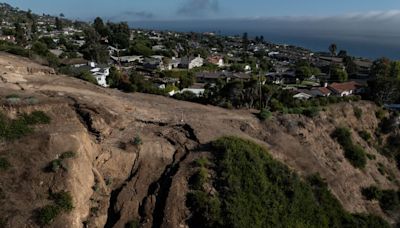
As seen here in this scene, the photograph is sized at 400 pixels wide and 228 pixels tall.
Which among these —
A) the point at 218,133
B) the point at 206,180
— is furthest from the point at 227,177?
the point at 218,133

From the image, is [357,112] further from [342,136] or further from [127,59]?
[127,59]

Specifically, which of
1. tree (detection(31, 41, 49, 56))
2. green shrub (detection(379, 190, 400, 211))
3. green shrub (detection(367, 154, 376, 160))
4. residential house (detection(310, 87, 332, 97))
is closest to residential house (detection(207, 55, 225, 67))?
residential house (detection(310, 87, 332, 97))

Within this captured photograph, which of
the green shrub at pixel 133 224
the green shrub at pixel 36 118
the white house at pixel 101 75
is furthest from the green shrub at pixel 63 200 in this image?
the white house at pixel 101 75

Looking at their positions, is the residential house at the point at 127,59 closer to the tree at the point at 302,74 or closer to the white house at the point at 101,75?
the white house at the point at 101,75

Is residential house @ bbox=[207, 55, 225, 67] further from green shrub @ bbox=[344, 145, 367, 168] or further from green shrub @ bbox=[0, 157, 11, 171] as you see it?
green shrub @ bbox=[0, 157, 11, 171]

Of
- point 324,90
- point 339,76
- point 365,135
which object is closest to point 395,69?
point 339,76

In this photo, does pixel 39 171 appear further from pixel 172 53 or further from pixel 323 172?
pixel 172 53
